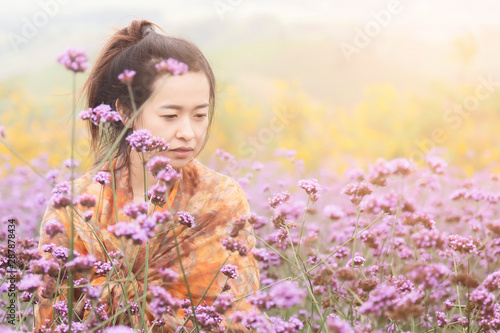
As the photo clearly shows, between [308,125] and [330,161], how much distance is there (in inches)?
40.0

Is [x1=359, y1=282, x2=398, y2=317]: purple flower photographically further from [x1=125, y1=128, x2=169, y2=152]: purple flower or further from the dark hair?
the dark hair

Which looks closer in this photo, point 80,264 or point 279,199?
point 80,264

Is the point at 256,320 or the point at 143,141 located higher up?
the point at 143,141

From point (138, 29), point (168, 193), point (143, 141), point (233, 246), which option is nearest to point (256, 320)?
point (233, 246)

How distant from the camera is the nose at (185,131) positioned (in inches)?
69.4

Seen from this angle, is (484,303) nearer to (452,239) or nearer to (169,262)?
(452,239)

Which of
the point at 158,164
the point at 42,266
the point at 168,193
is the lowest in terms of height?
the point at 168,193

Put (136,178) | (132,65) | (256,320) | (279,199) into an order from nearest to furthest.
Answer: (256,320), (279,199), (132,65), (136,178)

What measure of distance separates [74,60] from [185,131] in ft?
2.09

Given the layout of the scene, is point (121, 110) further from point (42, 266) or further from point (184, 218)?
point (42, 266)

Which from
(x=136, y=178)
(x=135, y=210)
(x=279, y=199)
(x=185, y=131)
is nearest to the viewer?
(x=135, y=210)

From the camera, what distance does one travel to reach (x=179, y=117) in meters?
1.82

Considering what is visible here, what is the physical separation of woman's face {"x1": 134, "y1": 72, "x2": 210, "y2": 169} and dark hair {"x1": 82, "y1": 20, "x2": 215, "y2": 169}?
0.11 metres

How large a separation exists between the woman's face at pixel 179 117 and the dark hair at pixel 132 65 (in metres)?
0.11
